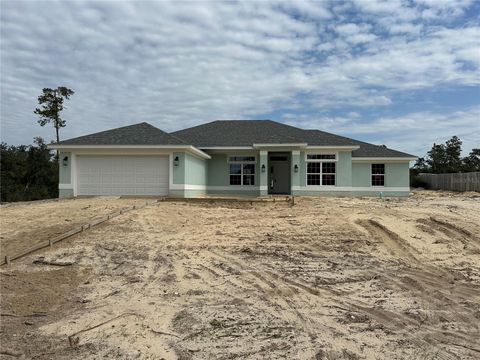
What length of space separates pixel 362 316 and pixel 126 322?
329 cm

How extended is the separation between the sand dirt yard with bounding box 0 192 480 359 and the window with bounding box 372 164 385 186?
12.3 metres

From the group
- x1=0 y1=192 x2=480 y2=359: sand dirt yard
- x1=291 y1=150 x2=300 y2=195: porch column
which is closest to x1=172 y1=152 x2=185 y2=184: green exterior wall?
x1=0 y1=192 x2=480 y2=359: sand dirt yard

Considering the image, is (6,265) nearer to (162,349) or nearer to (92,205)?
(162,349)

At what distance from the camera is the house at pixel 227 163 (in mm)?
19484

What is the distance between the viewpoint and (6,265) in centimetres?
870

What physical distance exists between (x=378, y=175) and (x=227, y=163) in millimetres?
8901

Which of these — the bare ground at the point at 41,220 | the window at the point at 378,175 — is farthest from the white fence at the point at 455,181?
the bare ground at the point at 41,220

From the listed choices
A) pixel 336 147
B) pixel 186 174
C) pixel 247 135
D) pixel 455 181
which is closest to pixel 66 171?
pixel 186 174

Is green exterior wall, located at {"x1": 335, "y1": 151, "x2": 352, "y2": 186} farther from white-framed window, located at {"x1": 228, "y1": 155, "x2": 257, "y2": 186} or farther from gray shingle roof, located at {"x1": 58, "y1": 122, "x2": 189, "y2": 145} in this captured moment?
gray shingle roof, located at {"x1": 58, "y1": 122, "x2": 189, "y2": 145}

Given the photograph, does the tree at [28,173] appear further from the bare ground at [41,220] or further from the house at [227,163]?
the bare ground at [41,220]

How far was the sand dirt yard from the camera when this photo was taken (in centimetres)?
521

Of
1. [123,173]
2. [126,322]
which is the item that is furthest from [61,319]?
[123,173]

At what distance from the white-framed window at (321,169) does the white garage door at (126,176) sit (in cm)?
851

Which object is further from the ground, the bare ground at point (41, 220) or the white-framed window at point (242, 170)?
the white-framed window at point (242, 170)
